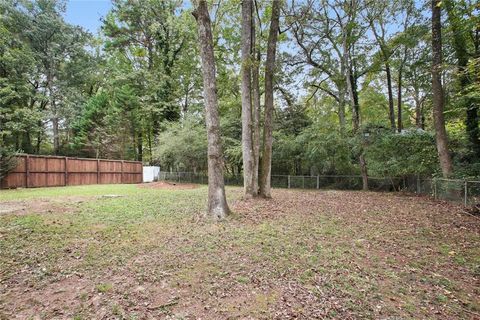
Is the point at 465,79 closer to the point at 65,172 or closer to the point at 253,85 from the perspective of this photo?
the point at 253,85

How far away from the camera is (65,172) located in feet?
50.9

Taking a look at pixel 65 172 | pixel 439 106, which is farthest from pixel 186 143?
pixel 439 106

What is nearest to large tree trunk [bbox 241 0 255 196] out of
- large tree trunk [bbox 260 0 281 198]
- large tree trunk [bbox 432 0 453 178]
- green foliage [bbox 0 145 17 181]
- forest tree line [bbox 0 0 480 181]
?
forest tree line [bbox 0 0 480 181]

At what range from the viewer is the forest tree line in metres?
10.5

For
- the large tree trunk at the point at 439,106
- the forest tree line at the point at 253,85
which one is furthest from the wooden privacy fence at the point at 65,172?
the large tree trunk at the point at 439,106

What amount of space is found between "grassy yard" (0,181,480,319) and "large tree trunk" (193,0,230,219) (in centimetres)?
48

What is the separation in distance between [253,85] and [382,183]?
8.26 m

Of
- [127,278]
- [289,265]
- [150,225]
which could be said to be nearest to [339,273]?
[289,265]

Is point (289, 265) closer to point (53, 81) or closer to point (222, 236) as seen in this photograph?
point (222, 236)

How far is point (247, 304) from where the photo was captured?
8.58 feet

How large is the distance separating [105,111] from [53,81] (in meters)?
4.33

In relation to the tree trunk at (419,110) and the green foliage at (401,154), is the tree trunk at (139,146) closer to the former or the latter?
the green foliage at (401,154)

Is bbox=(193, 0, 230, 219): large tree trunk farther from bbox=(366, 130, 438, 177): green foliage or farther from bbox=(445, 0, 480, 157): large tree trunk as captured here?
bbox=(445, 0, 480, 157): large tree trunk

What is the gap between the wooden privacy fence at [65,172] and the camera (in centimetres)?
1333
